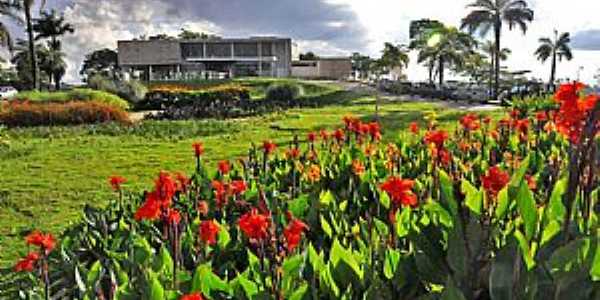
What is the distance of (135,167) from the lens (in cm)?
1137

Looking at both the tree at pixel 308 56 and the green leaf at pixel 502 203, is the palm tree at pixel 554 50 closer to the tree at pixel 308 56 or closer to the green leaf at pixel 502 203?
the tree at pixel 308 56

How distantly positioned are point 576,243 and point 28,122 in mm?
22147

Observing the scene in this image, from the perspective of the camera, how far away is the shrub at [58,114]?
70.0 feet

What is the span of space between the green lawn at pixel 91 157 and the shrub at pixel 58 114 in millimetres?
2459

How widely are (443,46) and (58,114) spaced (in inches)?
1302

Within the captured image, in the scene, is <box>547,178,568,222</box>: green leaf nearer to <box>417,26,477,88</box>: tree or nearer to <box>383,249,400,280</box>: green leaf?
<box>383,249,400,280</box>: green leaf

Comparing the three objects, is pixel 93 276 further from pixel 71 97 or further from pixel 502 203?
pixel 71 97

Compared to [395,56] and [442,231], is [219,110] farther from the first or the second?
[395,56]

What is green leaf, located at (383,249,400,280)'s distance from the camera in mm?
1725

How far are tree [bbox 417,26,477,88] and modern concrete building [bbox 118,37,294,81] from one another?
639 inches

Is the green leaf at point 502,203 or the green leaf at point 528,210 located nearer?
the green leaf at point 528,210

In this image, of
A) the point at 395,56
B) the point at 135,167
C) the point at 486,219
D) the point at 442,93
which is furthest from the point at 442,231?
the point at 395,56


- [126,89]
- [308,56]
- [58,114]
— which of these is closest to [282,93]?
[126,89]

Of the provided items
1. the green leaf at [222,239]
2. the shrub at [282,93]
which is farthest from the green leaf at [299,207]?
the shrub at [282,93]
